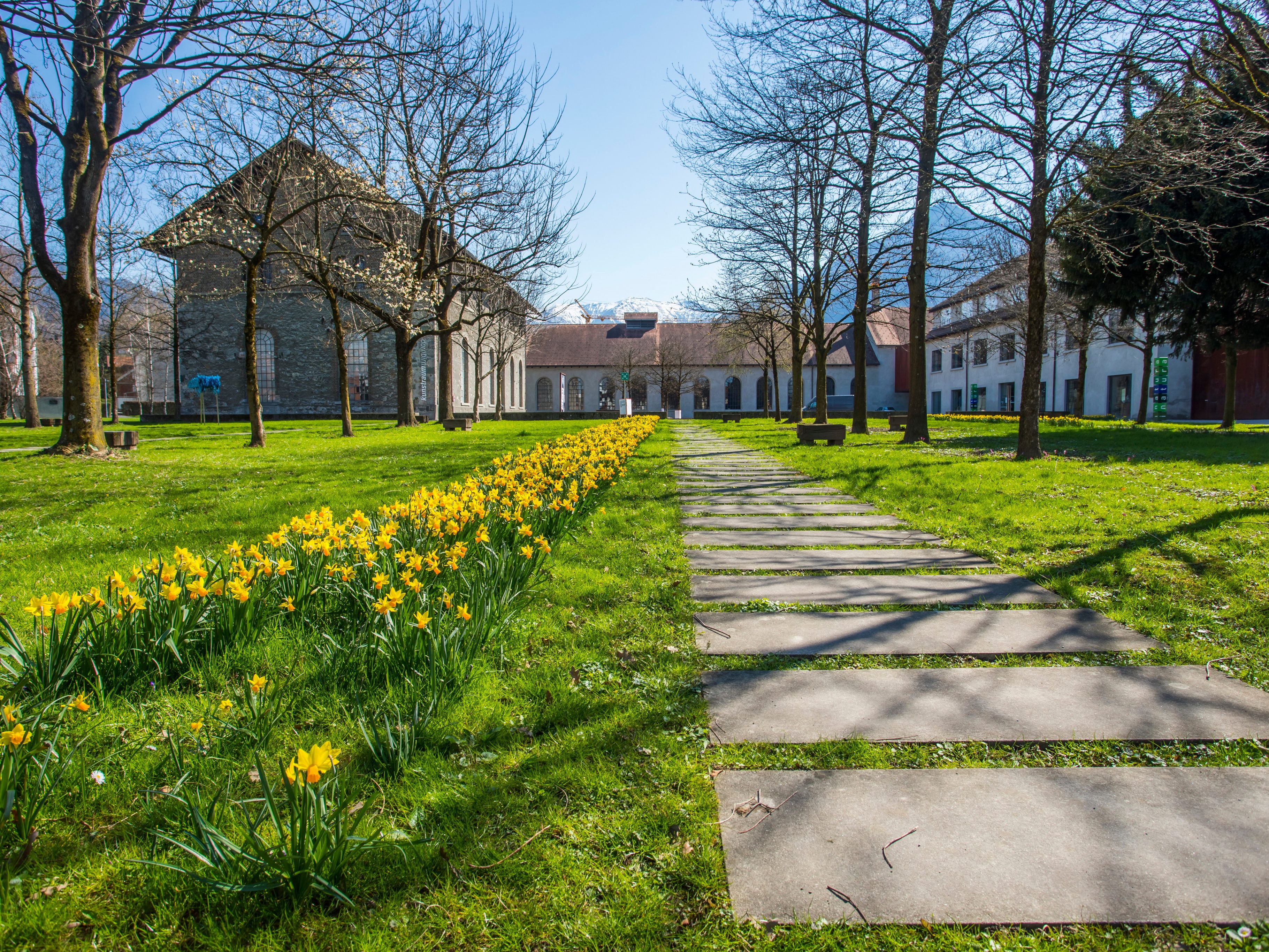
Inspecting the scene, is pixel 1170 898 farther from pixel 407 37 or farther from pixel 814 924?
pixel 407 37

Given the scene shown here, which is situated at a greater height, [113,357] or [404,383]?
[113,357]

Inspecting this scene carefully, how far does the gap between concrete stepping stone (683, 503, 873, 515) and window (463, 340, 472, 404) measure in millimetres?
33188

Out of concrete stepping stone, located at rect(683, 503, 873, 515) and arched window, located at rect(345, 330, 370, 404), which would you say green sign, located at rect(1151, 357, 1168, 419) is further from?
arched window, located at rect(345, 330, 370, 404)

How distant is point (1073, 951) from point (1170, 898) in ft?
1.14

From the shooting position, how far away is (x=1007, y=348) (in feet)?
126

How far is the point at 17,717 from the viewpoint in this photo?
1.97 m

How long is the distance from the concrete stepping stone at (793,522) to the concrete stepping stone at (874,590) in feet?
5.56

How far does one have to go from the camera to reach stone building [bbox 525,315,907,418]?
52.7m

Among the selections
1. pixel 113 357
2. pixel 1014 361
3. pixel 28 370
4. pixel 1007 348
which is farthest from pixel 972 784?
pixel 1014 361

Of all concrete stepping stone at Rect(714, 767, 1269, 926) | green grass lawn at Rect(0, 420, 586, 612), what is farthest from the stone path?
green grass lawn at Rect(0, 420, 586, 612)

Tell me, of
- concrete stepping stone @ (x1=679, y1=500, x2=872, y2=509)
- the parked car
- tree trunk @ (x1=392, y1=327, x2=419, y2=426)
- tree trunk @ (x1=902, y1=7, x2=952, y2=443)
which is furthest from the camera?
the parked car

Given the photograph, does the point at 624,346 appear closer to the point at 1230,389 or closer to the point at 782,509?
the point at 1230,389

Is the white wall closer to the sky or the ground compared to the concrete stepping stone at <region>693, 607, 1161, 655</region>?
closer to the sky

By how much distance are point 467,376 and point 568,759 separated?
40.3 meters
